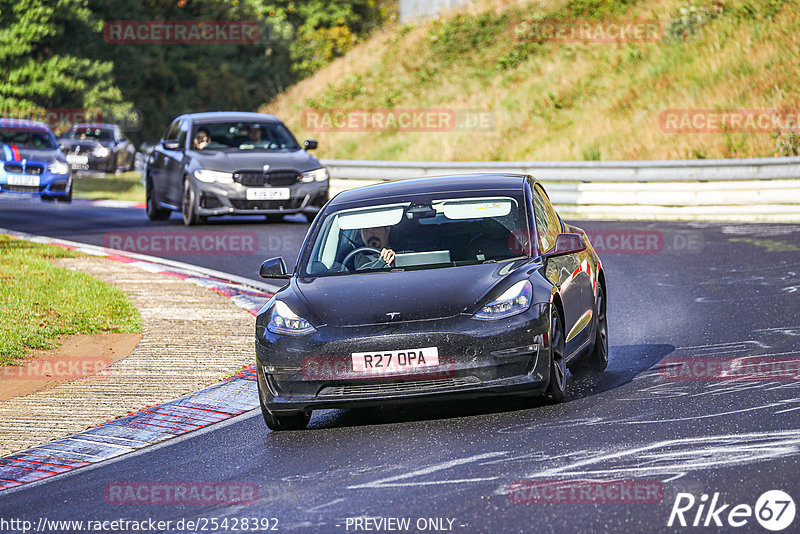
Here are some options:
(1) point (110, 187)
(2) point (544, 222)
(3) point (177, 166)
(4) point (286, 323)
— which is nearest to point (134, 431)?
(4) point (286, 323)

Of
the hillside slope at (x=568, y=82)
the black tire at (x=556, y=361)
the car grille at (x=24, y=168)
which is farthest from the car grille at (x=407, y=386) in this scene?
the car grille at (x=24, y=168)

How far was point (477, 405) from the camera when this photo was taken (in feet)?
28.1

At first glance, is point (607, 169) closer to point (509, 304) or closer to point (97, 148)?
point (509, 304)

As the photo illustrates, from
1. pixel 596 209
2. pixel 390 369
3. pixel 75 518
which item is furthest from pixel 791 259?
pixel 75 518

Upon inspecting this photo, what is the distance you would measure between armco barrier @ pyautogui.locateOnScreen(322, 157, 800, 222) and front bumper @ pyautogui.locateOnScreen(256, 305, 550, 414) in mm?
13937

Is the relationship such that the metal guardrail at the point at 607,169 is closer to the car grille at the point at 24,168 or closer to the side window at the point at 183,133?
the side window at the point at 183,133

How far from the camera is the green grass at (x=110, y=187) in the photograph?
105 ft

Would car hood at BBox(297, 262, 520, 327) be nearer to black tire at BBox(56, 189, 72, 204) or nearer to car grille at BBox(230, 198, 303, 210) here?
car grille at BBox(230, 198, 303, 210)

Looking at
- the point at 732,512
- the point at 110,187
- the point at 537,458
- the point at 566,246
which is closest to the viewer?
the point at 732,512

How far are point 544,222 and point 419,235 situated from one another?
95 cm

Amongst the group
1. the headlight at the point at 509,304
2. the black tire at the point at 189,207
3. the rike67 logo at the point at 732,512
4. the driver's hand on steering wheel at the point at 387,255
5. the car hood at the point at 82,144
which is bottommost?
the car hood at the point at 82,144

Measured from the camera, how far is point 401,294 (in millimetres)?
8117

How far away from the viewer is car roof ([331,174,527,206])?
9336 millimetres

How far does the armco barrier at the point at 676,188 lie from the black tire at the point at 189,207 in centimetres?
547
